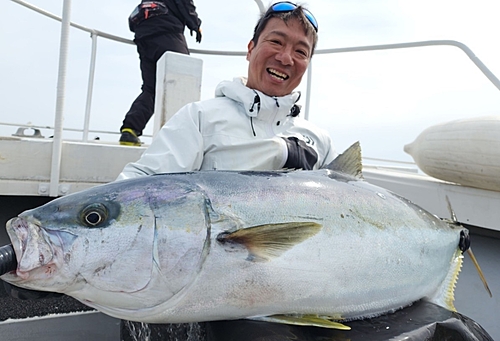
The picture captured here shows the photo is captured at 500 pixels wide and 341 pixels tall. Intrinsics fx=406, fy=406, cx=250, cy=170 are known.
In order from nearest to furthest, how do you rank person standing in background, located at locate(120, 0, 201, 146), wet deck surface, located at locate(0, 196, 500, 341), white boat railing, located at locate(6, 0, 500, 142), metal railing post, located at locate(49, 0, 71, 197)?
wet deck surface, located at locate(0, 196, 500, 341), metal railing post, located at locate(49, 0, 71, 197), white boat railing, located at locate(6, 0, 500, 142), person standing in background, located at locate(120, 0, 201, 146)

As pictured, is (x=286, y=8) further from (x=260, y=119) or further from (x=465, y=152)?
(x=465, y=152)

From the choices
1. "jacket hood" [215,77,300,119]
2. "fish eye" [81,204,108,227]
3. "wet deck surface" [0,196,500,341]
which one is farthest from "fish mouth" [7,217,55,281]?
"wet deck surface" [0,196,500,341]

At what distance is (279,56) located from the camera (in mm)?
2238

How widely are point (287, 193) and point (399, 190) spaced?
219 centimetres

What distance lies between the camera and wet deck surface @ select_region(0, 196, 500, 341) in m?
2.32

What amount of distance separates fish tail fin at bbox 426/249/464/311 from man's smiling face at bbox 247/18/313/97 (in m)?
1.25

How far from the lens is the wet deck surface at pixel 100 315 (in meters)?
2.32

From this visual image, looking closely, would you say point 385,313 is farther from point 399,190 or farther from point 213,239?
point 399,190

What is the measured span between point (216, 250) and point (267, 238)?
0.15 meters

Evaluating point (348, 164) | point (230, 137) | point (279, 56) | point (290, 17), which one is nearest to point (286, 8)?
point (290, 17)

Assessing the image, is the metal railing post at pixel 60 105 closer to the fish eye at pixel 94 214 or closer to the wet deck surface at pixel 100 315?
the wet deck surface at pixel 100 315

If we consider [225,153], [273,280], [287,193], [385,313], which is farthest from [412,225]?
[225,153]

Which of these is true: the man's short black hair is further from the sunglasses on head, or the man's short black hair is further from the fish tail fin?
the fish tail fin

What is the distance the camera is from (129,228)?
3.60 feet
